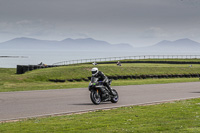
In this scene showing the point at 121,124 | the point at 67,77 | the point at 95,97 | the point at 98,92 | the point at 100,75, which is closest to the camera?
the point at 121,124

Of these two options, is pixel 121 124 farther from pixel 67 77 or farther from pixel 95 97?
pixel 67 77

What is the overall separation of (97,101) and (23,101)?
3.64m

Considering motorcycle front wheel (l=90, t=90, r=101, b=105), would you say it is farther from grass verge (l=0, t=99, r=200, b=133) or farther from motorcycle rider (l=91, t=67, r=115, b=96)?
grass verge (l=0, t=99, r=200, b=133)

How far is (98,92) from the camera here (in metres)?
15.4

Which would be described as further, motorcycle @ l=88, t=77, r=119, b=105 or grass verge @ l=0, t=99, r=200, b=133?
motorcycle @ l=88, t=77, r=119, b=105

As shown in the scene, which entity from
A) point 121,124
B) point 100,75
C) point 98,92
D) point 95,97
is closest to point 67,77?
point 98,92

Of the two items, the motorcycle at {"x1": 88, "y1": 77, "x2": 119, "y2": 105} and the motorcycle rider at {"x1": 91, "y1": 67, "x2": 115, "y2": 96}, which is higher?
the motorcycle rider at {"x1": 91, "y1": 67, "x2": 115, "y2": 96}

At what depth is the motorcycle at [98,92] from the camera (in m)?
14.8

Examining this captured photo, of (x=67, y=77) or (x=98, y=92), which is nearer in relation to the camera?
(x=98, y=92)

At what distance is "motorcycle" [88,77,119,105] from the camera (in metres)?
14.8

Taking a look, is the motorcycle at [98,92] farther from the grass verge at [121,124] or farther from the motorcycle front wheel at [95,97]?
the grass verge at [121,124]

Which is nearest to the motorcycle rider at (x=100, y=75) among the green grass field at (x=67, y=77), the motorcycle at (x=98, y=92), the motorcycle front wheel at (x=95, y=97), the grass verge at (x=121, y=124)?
the motorcycle at (x=98, y=92)

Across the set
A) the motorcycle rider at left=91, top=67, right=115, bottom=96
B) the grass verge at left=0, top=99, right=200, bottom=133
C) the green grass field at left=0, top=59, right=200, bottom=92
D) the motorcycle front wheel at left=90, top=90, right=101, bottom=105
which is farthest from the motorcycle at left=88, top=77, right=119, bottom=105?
the green grass field at left=0, top=59, right=200, bottom=92

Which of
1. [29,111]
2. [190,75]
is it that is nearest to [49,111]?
[29,111]
